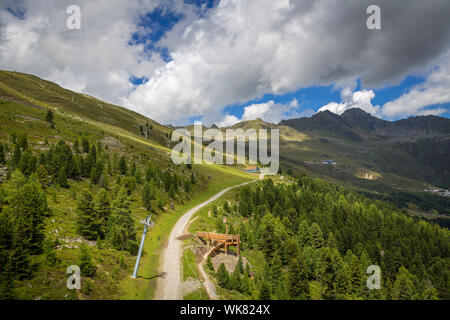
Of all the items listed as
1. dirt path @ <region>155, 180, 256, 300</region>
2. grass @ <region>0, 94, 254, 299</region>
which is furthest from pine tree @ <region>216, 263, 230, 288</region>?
grass @ <region>0, 94, 254, 299</region>

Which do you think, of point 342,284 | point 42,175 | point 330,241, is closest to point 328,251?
point 342,284

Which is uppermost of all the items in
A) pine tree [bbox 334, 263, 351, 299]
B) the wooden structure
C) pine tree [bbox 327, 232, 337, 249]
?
the wooden structure

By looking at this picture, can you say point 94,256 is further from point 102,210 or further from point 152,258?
point 102,210

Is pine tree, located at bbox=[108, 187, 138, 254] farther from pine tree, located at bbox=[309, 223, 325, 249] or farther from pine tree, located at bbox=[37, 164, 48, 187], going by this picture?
pine tree, located at bbox=[309, 223, 325, 249]

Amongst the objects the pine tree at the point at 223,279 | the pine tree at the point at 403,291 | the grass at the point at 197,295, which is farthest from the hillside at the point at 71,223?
the pine tree at the point at 403,291

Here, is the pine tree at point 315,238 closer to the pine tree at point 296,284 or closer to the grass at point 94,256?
the pine tree at point 296,284

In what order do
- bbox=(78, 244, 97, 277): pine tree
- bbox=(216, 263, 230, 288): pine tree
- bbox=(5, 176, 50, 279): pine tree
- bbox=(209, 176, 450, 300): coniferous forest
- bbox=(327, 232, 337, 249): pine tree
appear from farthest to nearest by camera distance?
bbox=(327, 232, 337, 249): pine tree → bbox=(209, 176, 450, 300): coniferous forest → bbox=(216, 263, 230, 288): pine tree → bbox=(78, 244, 97, 277): pine tree → bbox=(5, 176, 50, 279): pine tree

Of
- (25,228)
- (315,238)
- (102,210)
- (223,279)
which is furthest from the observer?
(315,238)

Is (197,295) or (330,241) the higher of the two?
(197,295)
